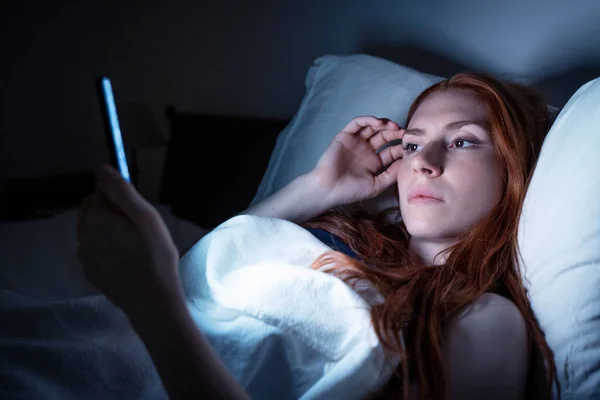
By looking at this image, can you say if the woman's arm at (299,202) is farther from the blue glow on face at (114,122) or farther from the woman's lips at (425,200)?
the blue glow on face at (114,122)

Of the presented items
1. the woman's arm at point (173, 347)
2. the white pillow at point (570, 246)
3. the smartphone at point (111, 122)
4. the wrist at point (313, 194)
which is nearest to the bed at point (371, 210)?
the white pillow at point (570, 246)

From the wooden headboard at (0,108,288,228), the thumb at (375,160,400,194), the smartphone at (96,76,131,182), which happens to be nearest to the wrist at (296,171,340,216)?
the thumb at (375,160,400,194)

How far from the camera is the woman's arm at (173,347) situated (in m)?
0.60

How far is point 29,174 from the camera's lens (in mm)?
2008

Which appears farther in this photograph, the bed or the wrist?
the wrist

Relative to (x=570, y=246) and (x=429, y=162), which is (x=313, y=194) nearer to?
(x=429, y=162)

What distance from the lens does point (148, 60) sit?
197cm

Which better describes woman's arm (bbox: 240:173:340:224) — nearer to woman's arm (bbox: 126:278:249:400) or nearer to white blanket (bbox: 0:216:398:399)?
white blanket (bbox: 0:216:398:399)

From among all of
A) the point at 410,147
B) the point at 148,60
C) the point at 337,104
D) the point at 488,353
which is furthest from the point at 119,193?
the point at 148,60

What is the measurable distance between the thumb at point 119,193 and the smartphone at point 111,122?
0.07 m

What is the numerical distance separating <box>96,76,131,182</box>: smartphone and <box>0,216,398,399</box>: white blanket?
0.30 metres

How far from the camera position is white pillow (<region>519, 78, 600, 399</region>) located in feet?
2.40

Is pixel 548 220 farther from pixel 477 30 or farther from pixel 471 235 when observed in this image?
pixel 477 30

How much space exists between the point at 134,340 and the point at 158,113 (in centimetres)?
135
